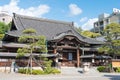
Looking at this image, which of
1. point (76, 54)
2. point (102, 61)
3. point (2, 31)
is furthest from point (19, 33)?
point (2, 31)

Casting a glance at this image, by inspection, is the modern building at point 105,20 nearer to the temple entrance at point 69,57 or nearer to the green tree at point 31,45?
the temple entrance at point 69,57

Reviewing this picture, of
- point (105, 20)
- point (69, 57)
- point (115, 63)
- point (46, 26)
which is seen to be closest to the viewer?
point (115, 63)

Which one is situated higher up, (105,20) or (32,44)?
(105,20)

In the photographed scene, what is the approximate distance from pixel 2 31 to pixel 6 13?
99.8 ft

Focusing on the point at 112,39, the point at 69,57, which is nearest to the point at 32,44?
the point at 112,39

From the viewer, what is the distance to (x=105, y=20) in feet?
309

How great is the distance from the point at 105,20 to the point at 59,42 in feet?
195

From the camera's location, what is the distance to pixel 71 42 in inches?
1518

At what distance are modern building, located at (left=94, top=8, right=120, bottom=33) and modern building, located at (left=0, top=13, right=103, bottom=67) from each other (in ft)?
155

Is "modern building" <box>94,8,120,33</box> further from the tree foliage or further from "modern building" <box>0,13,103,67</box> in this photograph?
the tree foliage

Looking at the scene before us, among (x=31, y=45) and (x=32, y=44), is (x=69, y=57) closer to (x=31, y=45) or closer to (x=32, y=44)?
(x=31, y=45)

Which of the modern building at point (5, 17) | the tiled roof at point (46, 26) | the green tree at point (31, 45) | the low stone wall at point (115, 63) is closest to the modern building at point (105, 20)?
the modern building at point (5, 17)

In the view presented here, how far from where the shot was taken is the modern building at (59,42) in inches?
1441

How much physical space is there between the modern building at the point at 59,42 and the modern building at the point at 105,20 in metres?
47.1
